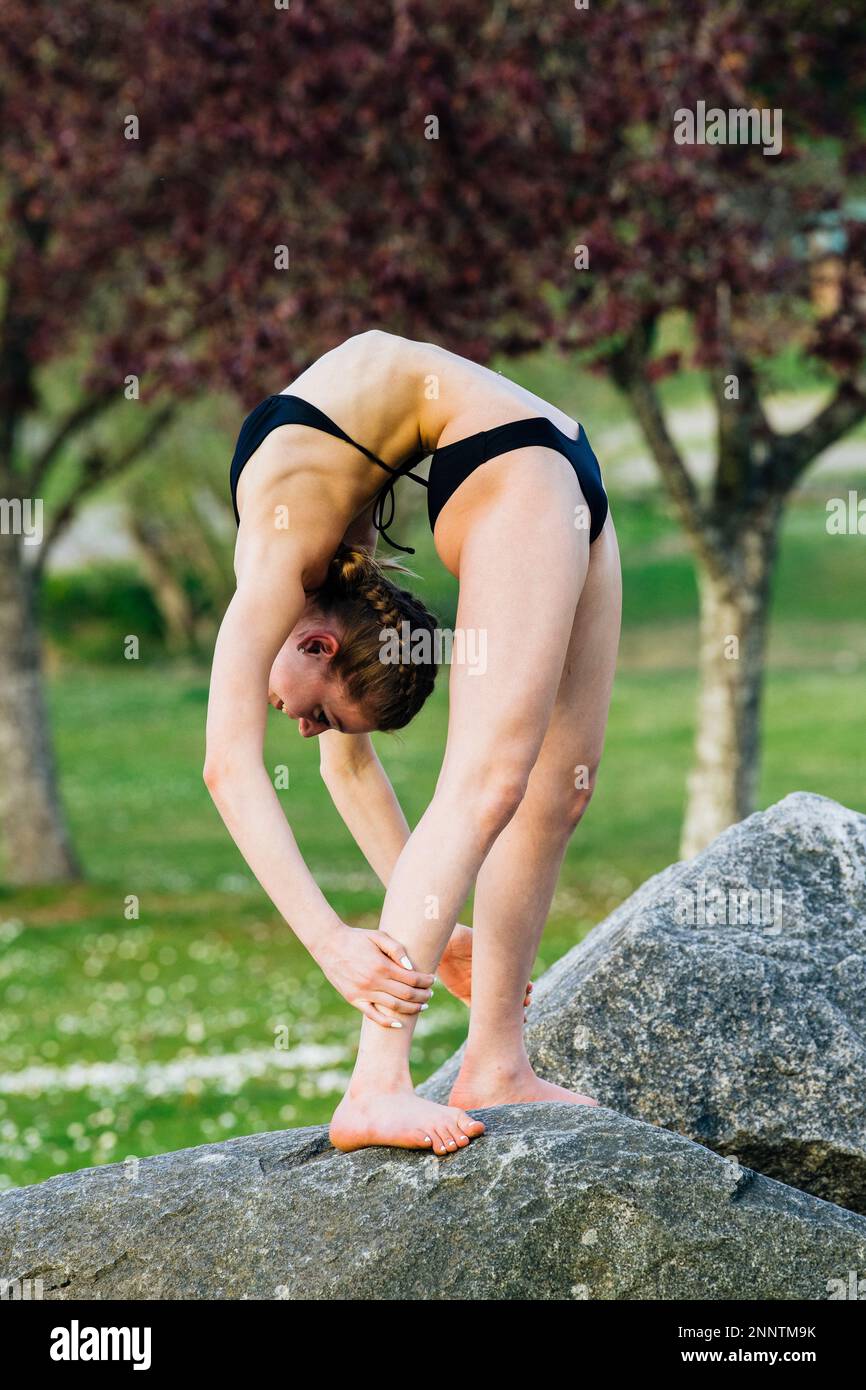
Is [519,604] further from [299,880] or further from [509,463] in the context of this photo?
[299,880]

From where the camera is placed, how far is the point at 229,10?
839 cm

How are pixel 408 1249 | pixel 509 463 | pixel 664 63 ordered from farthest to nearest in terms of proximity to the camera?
1. pixel 664 63
2. pixel 509 463
3. pixel 408 1249

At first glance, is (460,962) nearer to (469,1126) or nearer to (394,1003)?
(394,1003)

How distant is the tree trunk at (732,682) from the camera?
9719 mm

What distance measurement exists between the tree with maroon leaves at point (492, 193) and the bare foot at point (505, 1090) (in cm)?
479

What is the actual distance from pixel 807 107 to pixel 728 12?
0.86m

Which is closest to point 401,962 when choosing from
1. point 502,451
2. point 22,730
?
point 502,451

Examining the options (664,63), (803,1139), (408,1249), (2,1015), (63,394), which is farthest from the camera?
(63,394)

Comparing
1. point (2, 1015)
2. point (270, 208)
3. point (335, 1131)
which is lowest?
point (2, 1015)

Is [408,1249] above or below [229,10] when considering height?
below

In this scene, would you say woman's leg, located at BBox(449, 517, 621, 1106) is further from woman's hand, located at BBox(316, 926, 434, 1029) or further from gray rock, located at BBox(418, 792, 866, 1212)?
woman's hand, located at BBox(316, 926, 434, 1029)

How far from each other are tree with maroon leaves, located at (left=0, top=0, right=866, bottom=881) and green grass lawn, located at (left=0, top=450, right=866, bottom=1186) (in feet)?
7.92

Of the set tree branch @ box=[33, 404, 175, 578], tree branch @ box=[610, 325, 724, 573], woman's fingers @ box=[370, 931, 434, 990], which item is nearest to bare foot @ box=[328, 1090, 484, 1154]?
woman's fingers @ box=[370, 931, 434, 990]
